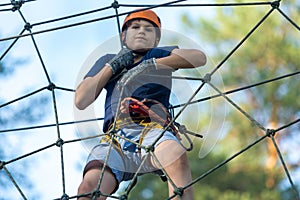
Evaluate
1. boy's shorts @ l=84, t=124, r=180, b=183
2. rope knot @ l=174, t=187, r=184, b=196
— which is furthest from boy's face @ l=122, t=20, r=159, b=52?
rope knot @ l=174, t=187, r=184, b=196

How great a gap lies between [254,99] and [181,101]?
7.34 meters

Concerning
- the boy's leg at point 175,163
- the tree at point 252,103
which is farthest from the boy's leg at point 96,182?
the tree at point 252,103

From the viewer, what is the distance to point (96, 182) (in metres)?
2.38

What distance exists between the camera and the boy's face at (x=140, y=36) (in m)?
2.61

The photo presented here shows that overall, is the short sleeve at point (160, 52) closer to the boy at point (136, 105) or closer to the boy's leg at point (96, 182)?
the boy at point (136, 105)

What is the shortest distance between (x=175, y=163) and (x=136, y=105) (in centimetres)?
22

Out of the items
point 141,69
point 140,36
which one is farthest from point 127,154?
point 140,36

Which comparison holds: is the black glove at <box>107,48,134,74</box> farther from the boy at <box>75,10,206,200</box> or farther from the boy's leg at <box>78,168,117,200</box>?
the boy's leg at <box>78,168,117,200</box>

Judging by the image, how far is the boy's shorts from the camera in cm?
241

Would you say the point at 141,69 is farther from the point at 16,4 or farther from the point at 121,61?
the point at 16,4

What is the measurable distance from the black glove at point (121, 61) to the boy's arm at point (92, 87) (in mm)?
13

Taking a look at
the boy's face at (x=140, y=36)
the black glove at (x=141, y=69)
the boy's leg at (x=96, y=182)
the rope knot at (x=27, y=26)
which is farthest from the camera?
the rope knot at (x=27, y=26)

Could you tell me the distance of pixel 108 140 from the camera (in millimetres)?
2479

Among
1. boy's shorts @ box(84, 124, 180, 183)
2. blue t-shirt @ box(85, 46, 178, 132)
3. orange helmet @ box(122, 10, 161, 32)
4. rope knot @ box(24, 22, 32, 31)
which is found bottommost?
boy's shorts @ box(84, 124, 180, 183)
